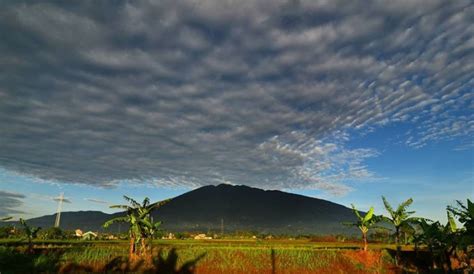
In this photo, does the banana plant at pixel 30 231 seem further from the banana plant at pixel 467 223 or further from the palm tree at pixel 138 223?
the banana plant at pixel 467 223

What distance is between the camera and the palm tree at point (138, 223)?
135 ft

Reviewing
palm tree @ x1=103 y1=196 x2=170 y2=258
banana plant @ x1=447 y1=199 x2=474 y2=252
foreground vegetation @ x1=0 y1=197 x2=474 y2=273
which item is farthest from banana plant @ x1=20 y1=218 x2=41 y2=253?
banana plant @ x1=447 y1=199 x2=474 y2=252

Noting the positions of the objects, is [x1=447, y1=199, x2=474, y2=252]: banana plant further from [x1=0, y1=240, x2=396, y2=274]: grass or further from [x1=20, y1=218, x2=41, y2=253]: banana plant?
[x1=20, y1=218, x2=41, y2=253]: banana plant

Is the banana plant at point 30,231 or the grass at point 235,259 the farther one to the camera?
the banana plant at point 30,231

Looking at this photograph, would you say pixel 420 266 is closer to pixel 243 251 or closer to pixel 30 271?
pixel 243 251

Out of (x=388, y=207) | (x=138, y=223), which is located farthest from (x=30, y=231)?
(x=388, y=207)

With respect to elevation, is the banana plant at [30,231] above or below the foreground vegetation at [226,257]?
above

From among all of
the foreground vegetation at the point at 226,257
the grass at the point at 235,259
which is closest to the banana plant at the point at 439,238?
the foreground vegetation at the point at 226,257

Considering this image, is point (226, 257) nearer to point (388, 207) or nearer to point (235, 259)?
point (235, 259)

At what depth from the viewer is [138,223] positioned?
42.3m

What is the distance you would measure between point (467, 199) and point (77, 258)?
3614cm

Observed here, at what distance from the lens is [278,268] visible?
136ft

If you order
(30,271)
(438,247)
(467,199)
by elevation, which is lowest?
A: (30,271)

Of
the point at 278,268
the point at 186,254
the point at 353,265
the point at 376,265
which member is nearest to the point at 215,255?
the point at 186,254
